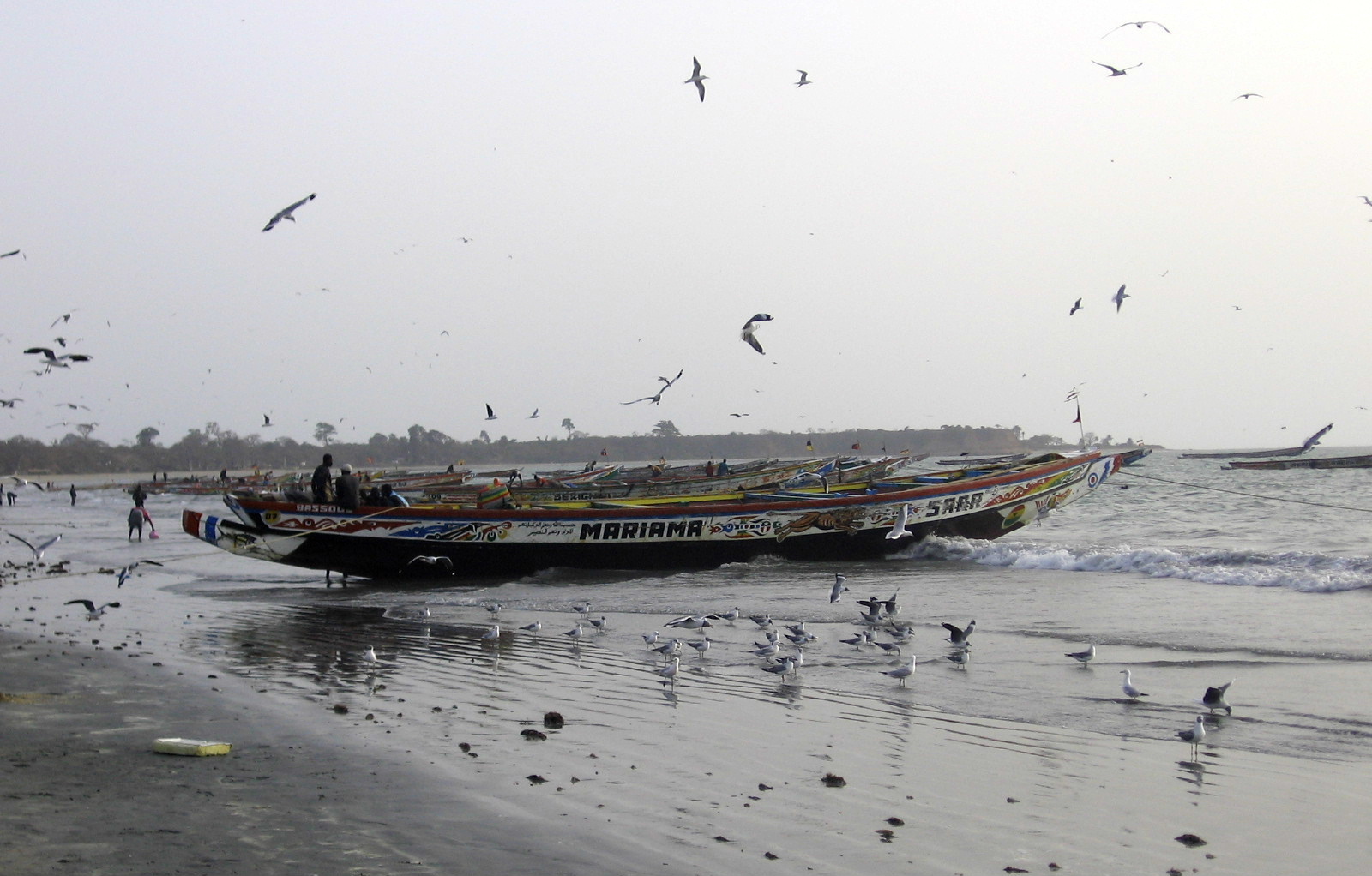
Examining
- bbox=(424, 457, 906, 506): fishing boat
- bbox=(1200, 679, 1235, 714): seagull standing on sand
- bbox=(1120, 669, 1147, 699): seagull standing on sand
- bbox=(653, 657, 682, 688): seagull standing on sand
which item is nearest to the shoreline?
bbox=(653, 657, 682, 688): seagull standing on sand

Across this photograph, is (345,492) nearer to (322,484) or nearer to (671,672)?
(322,484)

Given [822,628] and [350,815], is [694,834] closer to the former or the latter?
[350,815]

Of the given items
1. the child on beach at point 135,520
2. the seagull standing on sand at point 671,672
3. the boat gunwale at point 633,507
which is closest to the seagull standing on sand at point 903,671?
the seagull standing on sand at point 671,672

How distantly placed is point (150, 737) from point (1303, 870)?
6416 mm

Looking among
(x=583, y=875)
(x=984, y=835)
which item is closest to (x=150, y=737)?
(x=583, y=875)

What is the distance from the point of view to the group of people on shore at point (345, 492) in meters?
18.5

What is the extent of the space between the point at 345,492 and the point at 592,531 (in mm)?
4110

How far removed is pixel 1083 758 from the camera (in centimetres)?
696

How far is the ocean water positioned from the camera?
339 inches

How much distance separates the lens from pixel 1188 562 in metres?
18.4

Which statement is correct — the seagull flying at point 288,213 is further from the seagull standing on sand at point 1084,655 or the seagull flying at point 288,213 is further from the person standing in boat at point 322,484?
the seagull standing on sand at point 1084,655

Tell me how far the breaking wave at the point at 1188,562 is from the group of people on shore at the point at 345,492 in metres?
9.46

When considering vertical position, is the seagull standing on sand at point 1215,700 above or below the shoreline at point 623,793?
above

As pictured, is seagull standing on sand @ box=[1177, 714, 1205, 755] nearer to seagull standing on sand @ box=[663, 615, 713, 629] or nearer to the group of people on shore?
seagull standing on sand @ box=[663, 615, 713, 629]
